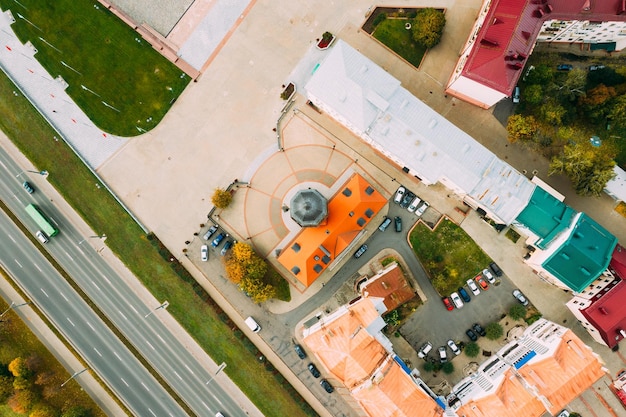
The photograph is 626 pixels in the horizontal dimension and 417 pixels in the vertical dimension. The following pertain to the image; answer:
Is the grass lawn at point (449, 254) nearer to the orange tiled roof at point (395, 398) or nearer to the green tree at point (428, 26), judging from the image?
the orange tiled roof at point (395, 398)

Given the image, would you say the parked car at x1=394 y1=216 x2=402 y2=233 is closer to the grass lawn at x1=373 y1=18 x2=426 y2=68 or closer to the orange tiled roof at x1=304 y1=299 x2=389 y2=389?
the orange tiled roof at x1=304 y1=299 x2=389 y2=389

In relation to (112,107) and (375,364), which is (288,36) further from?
(375,364)

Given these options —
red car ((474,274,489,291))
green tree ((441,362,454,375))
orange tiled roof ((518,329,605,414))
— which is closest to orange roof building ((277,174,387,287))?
red car ((474,274,489,291))

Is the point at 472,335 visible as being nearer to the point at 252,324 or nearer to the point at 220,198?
the point at 252,324

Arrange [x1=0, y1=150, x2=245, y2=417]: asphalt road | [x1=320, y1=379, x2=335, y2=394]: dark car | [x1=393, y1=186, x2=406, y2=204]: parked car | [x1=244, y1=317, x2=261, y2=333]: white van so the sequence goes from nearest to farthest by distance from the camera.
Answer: [x1=393, y1=186, x2=406, y2=204]: parked car < [x1=244, y1=317, x2=261, y2=333]: white van < [x1=320, y1=379, x2=335, y2=394]: dark car < [x1=0, y1=150, x2=245, y2=417]: asphalt road

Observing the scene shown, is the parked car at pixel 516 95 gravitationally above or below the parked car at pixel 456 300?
above

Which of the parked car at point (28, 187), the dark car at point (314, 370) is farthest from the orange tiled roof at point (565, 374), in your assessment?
the parked car at point (28, 187)
